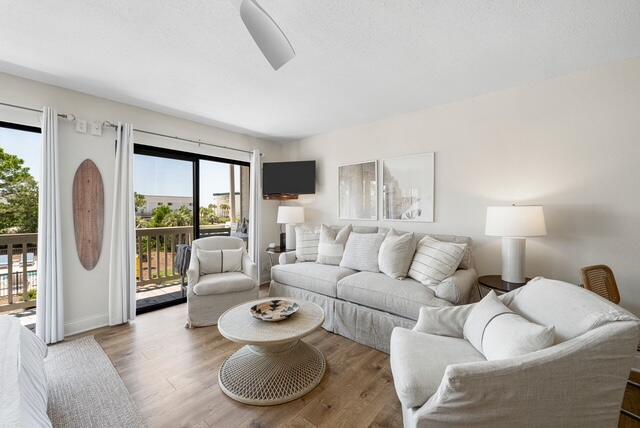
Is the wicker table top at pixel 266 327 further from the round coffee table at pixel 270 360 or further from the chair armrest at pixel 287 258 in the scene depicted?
the chair armrest at pixel 287 258

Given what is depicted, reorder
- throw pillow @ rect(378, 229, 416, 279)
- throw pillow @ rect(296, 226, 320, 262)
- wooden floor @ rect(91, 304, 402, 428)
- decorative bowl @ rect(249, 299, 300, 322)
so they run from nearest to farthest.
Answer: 1. wooden floor @ rect(91, 304, 402, 428)
2. decorative bowl @ rect(249, 299, 300, 322)
3. throw pillow @ rect(378, 229, 416, 279)
4. throw pillow @ rect(296, 226, 320, 262)

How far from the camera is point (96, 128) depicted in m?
2.79

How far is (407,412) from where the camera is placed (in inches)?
47.0

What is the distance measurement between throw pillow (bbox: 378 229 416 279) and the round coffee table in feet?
3.03

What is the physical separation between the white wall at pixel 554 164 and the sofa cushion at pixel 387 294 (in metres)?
0.98

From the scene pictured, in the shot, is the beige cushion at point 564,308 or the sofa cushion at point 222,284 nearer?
the beige cushion at point 564,308

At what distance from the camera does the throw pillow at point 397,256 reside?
265cm

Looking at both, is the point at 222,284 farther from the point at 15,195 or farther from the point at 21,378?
the point at 15,195

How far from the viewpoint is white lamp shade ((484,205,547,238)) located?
212cm

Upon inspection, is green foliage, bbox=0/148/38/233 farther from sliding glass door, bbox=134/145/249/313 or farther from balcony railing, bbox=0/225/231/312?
sliding glass door, bbox=134/145/249/313

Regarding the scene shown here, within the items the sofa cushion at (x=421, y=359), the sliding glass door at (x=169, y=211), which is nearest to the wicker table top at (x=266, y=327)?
the sofa cushion at (x=421, y=359)

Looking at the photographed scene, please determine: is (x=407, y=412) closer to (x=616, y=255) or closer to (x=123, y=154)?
(x=616, y=255)

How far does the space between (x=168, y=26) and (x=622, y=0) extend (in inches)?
105

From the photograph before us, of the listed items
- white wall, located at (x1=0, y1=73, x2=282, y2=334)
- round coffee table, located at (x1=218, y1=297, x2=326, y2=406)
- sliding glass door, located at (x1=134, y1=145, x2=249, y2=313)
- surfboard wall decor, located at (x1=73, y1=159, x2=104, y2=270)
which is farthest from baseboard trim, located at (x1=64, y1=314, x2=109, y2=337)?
round coffee table, located at (x1=218, y1=297, x2=326, y2=406)
